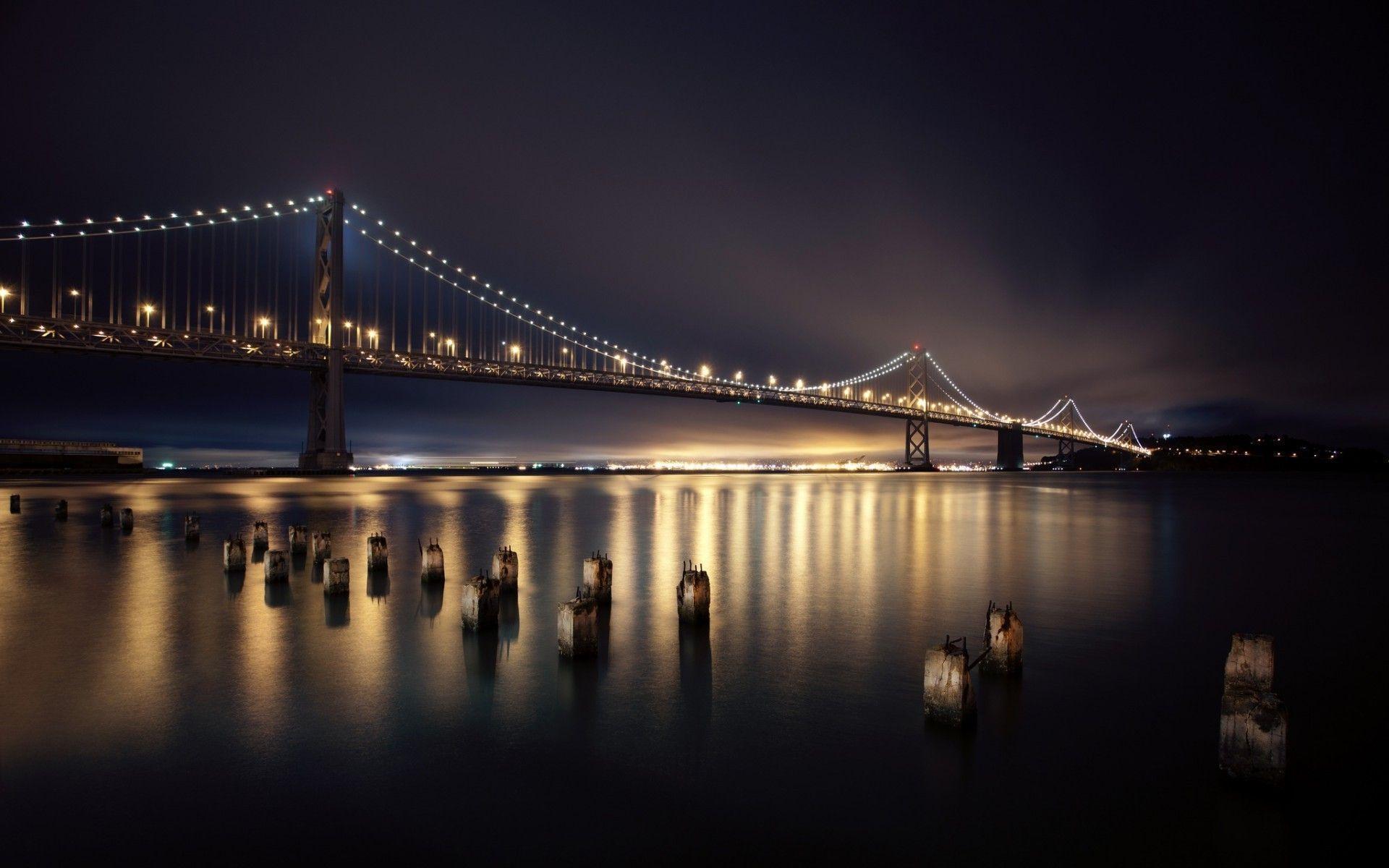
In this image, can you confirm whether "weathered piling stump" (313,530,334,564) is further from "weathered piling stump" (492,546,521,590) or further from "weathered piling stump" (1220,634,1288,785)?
"weathered piling stump" (1220,634,1288,785)

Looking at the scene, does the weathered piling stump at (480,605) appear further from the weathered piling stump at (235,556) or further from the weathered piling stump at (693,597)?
the weathered piling stump at (235,556)

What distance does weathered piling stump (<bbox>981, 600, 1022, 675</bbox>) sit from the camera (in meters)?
6.21

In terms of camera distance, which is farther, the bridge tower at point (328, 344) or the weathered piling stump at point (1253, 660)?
the bridge tower at point (328, 344)

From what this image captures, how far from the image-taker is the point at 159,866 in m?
3.46

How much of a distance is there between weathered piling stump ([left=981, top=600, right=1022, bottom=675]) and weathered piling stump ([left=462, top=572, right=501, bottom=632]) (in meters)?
4.70

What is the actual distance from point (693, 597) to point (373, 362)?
41.5 m

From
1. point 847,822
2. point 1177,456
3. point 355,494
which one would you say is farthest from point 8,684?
point 1177,456

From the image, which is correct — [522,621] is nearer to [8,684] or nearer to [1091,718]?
[8,684]

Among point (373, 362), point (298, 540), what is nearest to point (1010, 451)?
point (373, 362)

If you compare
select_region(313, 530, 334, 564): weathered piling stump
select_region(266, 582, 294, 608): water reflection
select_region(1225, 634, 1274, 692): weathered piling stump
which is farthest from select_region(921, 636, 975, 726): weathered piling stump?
select_region(313, 530, 334, 564): weathered piling stump

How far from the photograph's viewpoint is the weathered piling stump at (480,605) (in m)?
7.52

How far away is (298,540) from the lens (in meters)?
12.8

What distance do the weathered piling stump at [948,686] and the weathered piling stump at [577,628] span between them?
9.84 ft

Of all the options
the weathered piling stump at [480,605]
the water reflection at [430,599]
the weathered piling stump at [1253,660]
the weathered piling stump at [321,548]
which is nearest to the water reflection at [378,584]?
the water reflection at [430,599]
